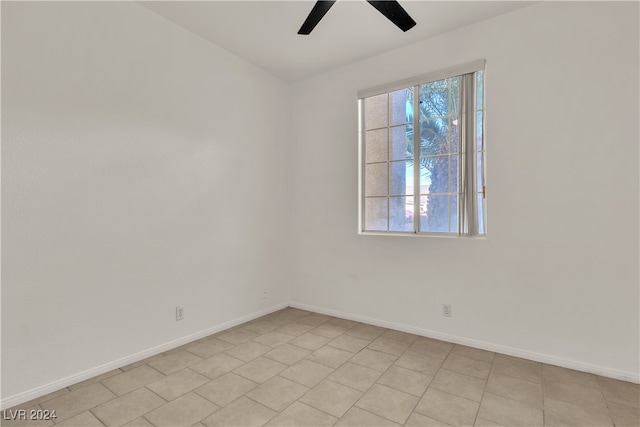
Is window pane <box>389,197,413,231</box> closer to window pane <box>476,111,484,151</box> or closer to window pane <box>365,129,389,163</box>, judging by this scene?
window pane <box>365,129,389,163</box>

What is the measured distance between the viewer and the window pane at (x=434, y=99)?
312 cm

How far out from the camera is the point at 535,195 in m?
2.61

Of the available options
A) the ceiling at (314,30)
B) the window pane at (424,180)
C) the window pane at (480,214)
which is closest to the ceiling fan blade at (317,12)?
the ceiling at (314,30)

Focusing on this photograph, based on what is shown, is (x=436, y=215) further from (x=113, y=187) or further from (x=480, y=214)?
(x=113, y=187)

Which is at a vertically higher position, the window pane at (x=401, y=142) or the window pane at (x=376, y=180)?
the window pane at (x=401, y=142)

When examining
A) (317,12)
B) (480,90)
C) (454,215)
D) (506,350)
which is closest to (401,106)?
(480,90)

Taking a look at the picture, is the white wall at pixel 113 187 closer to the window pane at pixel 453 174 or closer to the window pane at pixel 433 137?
the window pane at pixel 433 137

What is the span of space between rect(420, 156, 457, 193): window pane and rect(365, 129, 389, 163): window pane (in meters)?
0.47

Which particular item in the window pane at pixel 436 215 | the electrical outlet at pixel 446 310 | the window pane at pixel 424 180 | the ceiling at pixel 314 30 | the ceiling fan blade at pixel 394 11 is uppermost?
the ceiling at pixel 314 30

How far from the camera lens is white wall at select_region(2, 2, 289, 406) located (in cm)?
205

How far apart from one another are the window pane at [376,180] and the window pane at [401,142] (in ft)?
0.58

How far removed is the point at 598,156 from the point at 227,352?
10.9ft

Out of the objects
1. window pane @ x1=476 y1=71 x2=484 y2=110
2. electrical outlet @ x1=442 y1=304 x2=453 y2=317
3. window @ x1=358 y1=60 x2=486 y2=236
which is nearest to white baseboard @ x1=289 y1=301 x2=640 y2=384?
electrical outlet @ x1=442 y1=304 x2=453 y2=317

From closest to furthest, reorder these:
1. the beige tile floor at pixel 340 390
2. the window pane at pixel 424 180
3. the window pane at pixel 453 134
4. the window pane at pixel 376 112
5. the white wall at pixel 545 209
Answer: the beige tile floor at pixel 340 390, the white wall at pixel 545 209, the window pane at pixel 453 134, the window pane at pixel 424 180, the window pane at pixel 376 112
